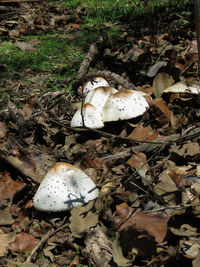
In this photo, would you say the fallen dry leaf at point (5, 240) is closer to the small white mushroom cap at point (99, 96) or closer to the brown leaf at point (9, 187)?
the brown leaf at point (9, 187)

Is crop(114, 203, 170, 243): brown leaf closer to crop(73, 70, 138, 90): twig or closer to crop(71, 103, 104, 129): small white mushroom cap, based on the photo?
crop(71, 103, 104, 129): small white mushroom cap

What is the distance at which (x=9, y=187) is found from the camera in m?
2.59

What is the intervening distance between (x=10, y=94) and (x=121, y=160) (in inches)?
74.5

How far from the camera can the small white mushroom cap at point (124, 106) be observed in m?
2.94

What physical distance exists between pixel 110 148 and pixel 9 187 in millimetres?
921

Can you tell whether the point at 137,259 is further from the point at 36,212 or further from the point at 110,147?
the point at 110,147

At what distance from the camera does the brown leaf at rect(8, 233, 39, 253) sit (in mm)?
2176

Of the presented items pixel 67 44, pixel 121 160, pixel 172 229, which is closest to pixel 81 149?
pixel 121 160

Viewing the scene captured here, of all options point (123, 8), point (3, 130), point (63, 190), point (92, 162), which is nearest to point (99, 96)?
point (92, 162)

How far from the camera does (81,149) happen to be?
2.92 m

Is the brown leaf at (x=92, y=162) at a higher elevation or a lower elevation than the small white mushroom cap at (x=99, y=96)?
lower

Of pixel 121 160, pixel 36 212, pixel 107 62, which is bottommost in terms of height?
pixel 36 212

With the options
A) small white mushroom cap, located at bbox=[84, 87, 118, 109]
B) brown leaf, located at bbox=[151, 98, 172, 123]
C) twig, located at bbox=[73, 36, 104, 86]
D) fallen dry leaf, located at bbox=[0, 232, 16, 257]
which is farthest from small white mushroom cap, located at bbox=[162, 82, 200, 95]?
fallen dry leaf, located at bbox=[0, 232, 16, 257]

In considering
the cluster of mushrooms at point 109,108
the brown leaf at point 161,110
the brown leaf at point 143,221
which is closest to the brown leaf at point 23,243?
the brown leaf at point 143,221
